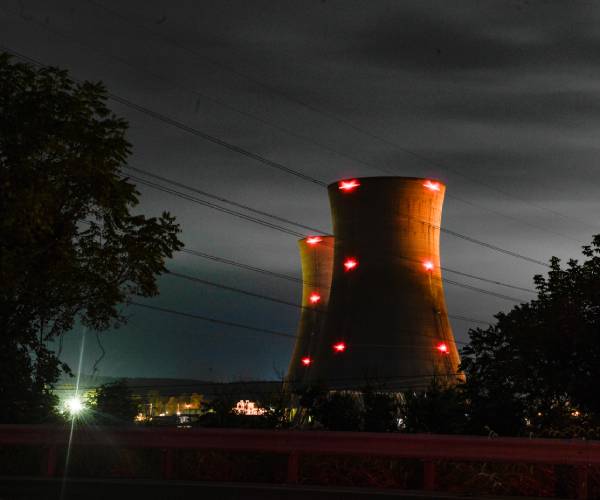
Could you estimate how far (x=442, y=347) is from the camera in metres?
50.3

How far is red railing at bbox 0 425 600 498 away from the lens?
11.9 meters

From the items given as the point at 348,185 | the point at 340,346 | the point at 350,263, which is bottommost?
the point at 340,346

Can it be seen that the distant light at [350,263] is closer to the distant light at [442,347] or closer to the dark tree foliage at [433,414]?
the distant light at [442,347]

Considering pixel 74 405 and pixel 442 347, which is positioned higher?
pixel 442 347

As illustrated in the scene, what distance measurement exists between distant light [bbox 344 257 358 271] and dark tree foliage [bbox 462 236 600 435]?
26220mm

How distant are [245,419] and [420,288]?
99.7 feet

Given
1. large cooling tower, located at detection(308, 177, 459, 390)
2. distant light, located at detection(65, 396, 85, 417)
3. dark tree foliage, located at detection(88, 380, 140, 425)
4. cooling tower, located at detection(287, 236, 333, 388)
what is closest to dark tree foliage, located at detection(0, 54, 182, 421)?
distant light, located at detection(65, 396, 85, 417)

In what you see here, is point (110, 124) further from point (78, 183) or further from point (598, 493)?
point (598, 493)

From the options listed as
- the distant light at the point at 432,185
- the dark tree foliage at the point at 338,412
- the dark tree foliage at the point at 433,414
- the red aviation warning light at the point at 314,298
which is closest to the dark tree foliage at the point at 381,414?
the dark tree foliage at the point at 338,412

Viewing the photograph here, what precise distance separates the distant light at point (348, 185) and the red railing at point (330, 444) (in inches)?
1433

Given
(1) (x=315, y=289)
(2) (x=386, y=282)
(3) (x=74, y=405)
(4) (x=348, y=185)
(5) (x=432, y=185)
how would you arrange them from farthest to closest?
(1) (x=315, y=289) < (4) (x=348, y=185) < (5) (x=432, y=185) < (2) (x=386, y=282) < (3) (x=74, y=405)

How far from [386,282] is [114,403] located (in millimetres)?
20507

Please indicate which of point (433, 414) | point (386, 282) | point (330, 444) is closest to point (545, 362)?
point (433, 414)

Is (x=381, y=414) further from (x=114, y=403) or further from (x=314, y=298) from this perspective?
(x=314, y=298)
